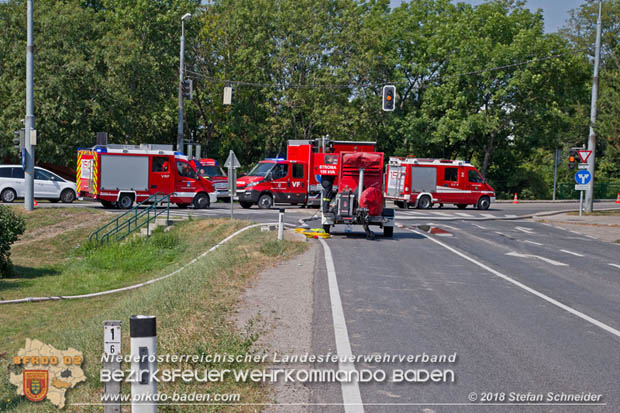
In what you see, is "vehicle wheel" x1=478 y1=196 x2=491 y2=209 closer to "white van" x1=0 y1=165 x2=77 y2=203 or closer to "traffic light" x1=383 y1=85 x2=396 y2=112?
"traffic light" x1=383 y1=85 x2=396 y2=112

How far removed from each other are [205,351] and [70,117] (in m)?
35.9

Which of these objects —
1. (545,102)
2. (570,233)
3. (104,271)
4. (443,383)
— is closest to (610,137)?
(570,233)

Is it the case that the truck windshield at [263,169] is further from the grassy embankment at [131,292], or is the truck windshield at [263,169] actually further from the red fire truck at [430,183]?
the red fire truck at [430,183]

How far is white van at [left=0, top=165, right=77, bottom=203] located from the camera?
34000 mm

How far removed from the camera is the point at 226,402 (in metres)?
5.79

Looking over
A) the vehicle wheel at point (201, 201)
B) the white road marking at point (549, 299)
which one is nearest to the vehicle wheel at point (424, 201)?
the vehicle wheel at point (201, 201)

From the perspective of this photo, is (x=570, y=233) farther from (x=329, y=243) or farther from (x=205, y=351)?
(x=205, y=351)

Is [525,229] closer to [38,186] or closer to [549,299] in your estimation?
[549,299]

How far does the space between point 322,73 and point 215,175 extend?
14.4m

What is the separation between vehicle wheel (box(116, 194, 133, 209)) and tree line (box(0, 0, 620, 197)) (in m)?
9.97

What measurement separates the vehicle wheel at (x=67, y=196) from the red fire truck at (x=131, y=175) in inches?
101

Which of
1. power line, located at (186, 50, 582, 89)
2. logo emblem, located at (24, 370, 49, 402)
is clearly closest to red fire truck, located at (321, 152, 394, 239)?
logo emblem, located at (24, 370, 49, 402)

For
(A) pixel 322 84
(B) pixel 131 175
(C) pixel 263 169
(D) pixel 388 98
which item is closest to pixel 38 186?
(B) pixel 131 175

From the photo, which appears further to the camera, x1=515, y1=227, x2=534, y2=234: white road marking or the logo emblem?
x1=515, y1=227, x2=534, y2=234: white road marking
